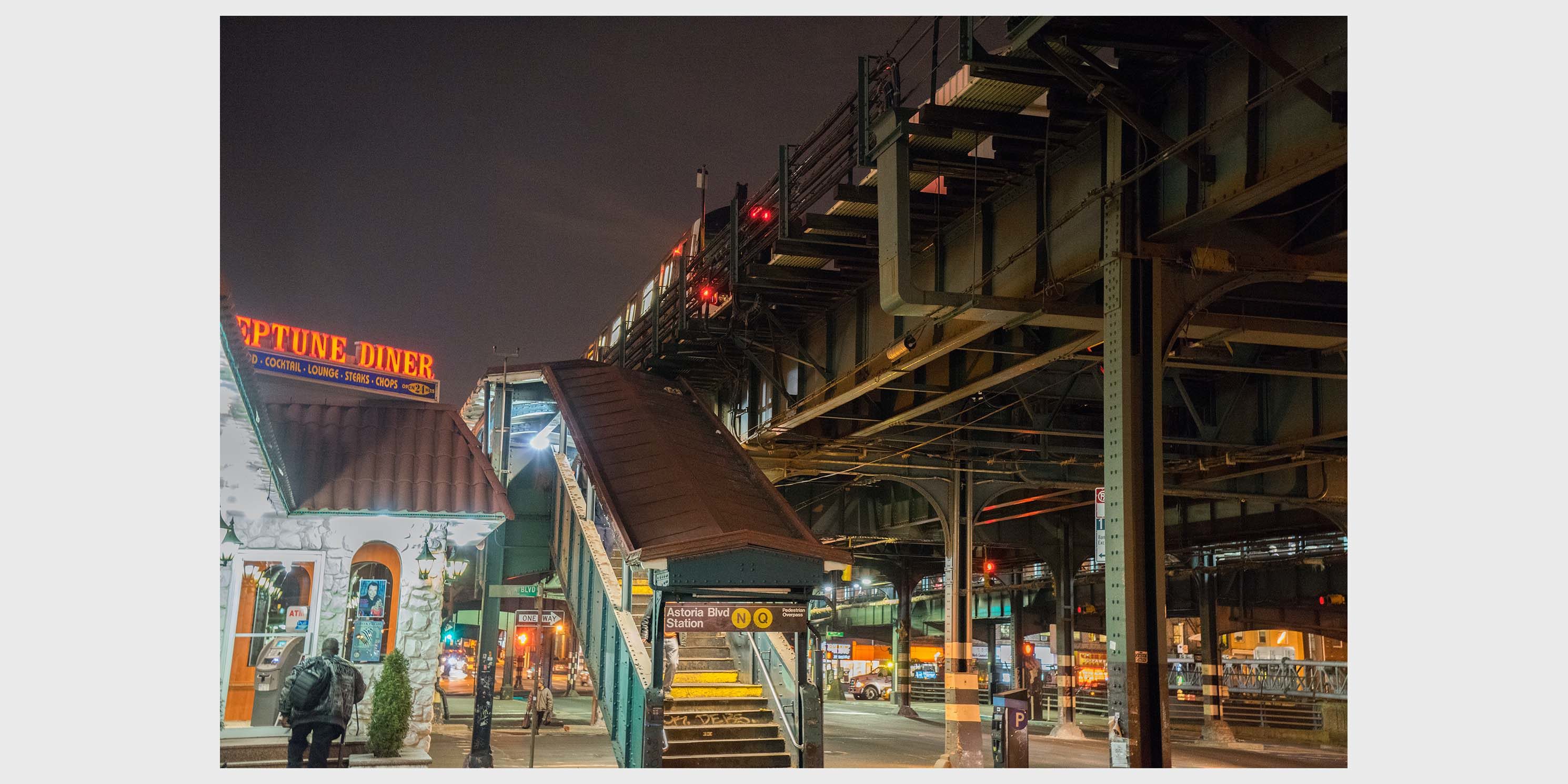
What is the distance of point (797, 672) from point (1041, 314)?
5853mm

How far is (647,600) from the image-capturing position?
18.4 metres

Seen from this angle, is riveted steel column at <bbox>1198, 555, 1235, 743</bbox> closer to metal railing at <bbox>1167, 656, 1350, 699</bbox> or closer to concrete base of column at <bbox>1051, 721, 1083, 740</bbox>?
metal railing at <bbox>1167, 656, 1350, 699</bbox>

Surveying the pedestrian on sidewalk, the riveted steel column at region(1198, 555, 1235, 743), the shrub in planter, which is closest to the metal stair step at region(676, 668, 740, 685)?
the pedestrian on sidewalk

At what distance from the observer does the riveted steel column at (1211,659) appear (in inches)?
1196

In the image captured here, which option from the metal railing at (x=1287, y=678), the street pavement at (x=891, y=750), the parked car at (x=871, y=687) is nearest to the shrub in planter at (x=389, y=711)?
the street pavement at (x=891, y=750)

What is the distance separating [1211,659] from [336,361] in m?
28.6

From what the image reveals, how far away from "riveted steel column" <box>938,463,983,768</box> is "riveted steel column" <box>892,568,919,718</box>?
61.4 feet

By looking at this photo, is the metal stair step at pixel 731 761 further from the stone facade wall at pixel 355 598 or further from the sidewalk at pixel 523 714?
the sidewalk at pixel 523 714

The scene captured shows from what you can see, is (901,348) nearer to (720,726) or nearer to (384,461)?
(720,726)

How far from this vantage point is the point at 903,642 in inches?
1844

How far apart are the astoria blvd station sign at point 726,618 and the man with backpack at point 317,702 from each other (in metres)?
3.79

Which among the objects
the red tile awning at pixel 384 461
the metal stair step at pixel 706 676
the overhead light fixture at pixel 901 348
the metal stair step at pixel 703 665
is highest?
the overhead light fixture at pixel 901 348

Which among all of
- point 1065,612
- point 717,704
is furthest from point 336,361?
point 717,704

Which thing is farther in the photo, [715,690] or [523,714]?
[523,714]
